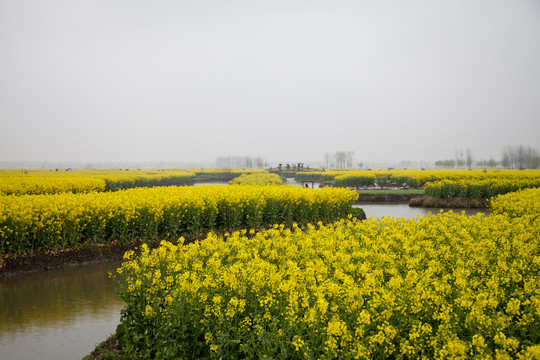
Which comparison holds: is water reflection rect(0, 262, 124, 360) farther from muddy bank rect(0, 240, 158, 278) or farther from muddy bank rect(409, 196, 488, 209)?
muddy bank rect(409, 196, 488, 209)

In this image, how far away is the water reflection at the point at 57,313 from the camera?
577 cm

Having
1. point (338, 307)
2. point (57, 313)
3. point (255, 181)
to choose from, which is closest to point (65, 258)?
point (57, 313)

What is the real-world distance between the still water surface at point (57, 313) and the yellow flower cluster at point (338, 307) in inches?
62.8

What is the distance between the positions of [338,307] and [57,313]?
6.17m

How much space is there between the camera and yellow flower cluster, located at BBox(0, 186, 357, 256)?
9.87m

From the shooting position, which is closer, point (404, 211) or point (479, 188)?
point (404, 211)

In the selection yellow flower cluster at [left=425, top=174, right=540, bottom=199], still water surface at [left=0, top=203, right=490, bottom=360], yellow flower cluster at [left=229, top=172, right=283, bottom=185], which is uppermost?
yellow flower cluster at [left=229, top=172, right=283, bottom=185]

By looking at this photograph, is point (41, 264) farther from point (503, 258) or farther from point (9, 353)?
point (503, 258)

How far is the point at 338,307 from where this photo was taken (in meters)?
3.89

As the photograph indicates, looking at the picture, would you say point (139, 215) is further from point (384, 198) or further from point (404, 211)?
point (384, 198)

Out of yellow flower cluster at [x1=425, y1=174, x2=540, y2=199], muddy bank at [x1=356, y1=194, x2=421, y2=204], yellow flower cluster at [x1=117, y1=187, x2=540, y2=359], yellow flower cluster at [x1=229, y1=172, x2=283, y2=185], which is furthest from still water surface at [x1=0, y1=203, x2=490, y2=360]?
yellow flower cluster at [x1=425, y1=174, x2=540, y2=199]

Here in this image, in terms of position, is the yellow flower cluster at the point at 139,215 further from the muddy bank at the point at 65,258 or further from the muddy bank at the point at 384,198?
the muddy bank at the point at 384,198

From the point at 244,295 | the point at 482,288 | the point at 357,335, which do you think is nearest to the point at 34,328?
the point at 244,295

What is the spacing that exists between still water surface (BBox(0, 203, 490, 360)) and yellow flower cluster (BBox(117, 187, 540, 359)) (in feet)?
5.24
